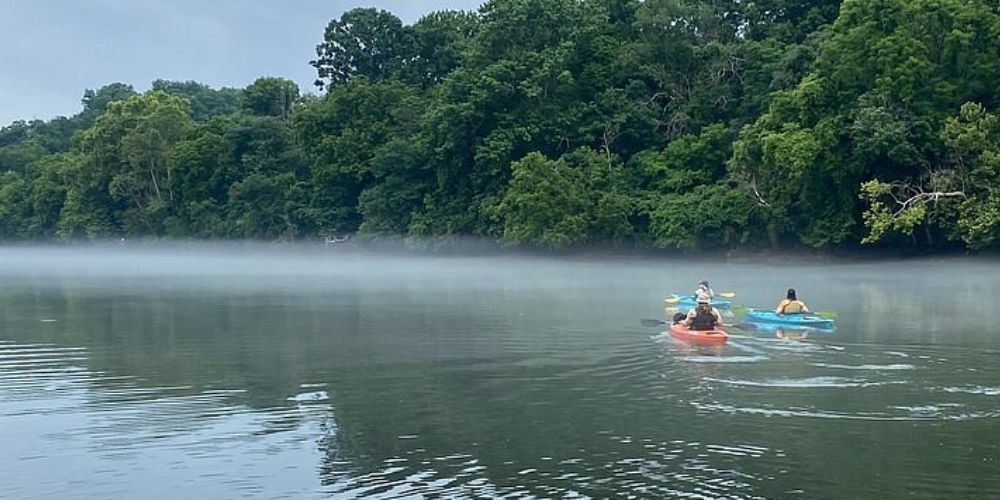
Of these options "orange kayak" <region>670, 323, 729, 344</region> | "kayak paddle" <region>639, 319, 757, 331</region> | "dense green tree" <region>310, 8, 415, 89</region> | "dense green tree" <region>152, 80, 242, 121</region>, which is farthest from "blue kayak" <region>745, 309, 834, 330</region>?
"dense green tree" <region>152, 80, 242, 121</region>

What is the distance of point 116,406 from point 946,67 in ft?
125

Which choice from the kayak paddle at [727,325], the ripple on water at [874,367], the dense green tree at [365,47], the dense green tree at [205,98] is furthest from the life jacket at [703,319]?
the dense green tree at [205,98]

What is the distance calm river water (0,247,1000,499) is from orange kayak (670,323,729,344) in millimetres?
653

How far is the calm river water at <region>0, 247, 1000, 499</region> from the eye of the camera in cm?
1188

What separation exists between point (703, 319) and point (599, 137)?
1437 inches

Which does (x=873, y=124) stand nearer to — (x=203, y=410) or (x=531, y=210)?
(x=531, y=210)

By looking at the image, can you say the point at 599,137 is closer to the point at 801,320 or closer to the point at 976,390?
the point at 801,320

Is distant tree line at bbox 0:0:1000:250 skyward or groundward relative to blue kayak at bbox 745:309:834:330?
skyward

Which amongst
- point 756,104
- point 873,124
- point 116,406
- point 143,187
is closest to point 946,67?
point 873,124

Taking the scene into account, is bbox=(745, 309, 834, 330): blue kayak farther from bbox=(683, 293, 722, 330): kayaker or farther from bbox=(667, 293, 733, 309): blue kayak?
bbox=(667, 293, 733, 309): blue kayak

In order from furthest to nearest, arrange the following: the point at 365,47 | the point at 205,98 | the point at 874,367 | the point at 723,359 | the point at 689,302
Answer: the point at 205,98, the point at 365,47, the point at 689,302, the point at 723,359, the point at 874,367

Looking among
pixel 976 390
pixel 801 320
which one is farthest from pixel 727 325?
pixel 976 390

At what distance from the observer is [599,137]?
193ft

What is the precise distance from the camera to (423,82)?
7319cm
